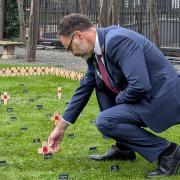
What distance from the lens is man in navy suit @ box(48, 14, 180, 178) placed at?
462cm

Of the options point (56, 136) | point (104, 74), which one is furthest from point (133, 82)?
point (56, 136)

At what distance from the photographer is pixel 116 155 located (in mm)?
5527

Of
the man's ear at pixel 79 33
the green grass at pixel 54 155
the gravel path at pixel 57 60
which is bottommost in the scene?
the gravel path at pixel 57 60

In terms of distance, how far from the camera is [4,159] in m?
5.56

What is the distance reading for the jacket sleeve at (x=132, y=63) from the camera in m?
4.57

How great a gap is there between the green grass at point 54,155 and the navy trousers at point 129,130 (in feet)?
0.94

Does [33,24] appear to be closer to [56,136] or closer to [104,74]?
[56,136]

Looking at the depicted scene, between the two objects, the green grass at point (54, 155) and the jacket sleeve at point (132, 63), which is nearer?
the jacket sleeve at point (132, 63)

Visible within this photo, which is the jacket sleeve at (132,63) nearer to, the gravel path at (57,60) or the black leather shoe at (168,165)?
the black leather shoe at (168,165)

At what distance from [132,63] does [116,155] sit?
126cm

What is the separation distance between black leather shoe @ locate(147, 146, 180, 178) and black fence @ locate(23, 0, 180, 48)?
11.7 metres

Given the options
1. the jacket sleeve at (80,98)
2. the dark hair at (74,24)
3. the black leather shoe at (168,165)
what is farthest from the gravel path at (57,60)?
the dark hair at (74,24)

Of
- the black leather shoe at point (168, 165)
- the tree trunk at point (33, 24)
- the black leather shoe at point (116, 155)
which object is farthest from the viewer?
the tree trunk at point (33, 24)

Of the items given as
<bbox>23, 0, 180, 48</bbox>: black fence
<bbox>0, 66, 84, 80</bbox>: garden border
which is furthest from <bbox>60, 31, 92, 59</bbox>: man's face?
<bbox>23, 0, 180, 48</bbox>: black fence
